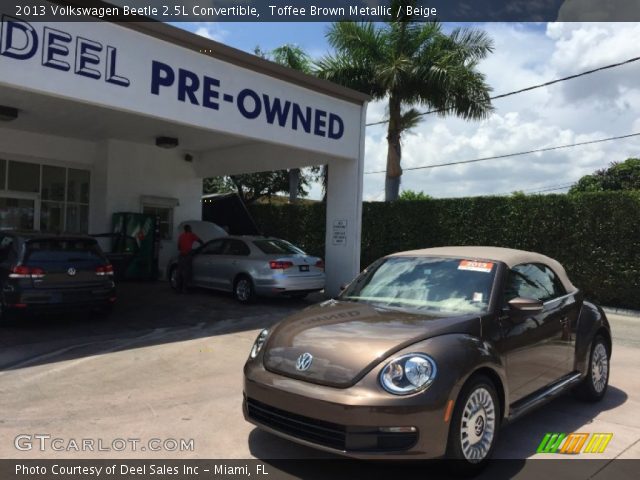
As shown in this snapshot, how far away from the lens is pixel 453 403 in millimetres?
3344

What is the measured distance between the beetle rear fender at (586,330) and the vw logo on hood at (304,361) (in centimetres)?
282

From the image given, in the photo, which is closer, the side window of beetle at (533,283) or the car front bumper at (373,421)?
the car front bumper at (373,421)

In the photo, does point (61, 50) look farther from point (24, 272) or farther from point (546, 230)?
point (546, 230)

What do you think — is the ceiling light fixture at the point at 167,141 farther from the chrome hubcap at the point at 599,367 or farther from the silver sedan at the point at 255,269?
the chrome hubcap at the point at 599,367

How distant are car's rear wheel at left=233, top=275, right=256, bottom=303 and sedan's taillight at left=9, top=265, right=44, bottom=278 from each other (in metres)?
4.31

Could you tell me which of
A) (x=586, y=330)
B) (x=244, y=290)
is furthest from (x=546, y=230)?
(x=586, y=330)

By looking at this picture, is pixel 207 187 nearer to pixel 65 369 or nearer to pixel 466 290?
pixel 65 369

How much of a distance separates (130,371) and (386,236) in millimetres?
11624

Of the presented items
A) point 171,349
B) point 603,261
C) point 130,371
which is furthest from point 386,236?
point 130,371

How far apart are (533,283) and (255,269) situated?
22.9ft

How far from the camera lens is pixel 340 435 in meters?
3.29

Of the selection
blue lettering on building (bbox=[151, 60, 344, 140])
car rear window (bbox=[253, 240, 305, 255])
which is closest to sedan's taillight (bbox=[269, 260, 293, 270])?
car rear window (bbox=[253, 240, 305, 255])

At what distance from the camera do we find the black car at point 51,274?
305 inches

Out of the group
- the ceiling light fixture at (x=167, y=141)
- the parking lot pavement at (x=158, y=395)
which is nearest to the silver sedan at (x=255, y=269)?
the parking lot pavement at (x=158, y=395)
